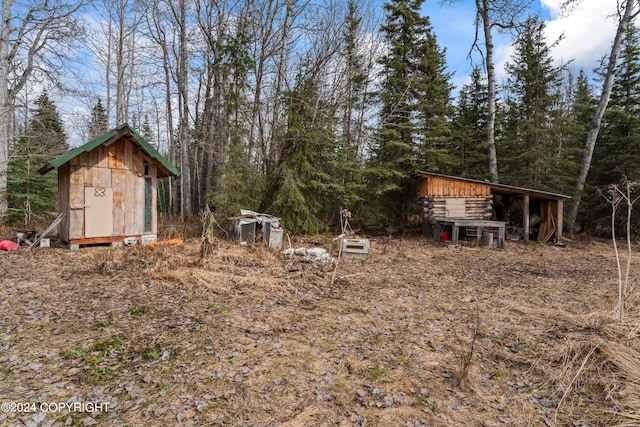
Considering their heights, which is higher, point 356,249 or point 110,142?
point 110,142

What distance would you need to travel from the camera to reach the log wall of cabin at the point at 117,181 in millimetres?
9375

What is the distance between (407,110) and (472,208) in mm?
6050

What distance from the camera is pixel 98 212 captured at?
32.2ft

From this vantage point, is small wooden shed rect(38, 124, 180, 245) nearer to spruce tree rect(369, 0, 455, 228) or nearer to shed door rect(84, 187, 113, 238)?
shed door rect(84, 187, 113, 238)

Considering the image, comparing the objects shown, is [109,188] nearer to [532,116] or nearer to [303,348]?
→ [303,348]

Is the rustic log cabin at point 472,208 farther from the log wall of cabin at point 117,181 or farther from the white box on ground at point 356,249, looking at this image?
the log wall of cabin at point 117,181

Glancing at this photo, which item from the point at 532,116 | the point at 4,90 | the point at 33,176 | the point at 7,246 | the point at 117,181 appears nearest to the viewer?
the point at 7,246

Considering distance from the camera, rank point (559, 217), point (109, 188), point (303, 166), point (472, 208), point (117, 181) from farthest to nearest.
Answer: point (472, 208), point (559, 217), point (303, 166), point (117, 181), point (109, 188)

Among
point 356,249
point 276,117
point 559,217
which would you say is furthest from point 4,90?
point 559,217

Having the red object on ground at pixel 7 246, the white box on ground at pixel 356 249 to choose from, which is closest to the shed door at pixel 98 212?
the red object on ground at pixel 7 246

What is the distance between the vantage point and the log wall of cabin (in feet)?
30.8

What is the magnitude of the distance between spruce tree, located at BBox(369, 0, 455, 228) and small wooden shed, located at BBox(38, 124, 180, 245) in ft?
32.8

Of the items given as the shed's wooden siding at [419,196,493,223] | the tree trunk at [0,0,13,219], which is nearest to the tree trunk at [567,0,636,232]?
the shed's wooden siding at [419,196,493,223]

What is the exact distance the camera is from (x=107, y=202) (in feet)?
32.7
